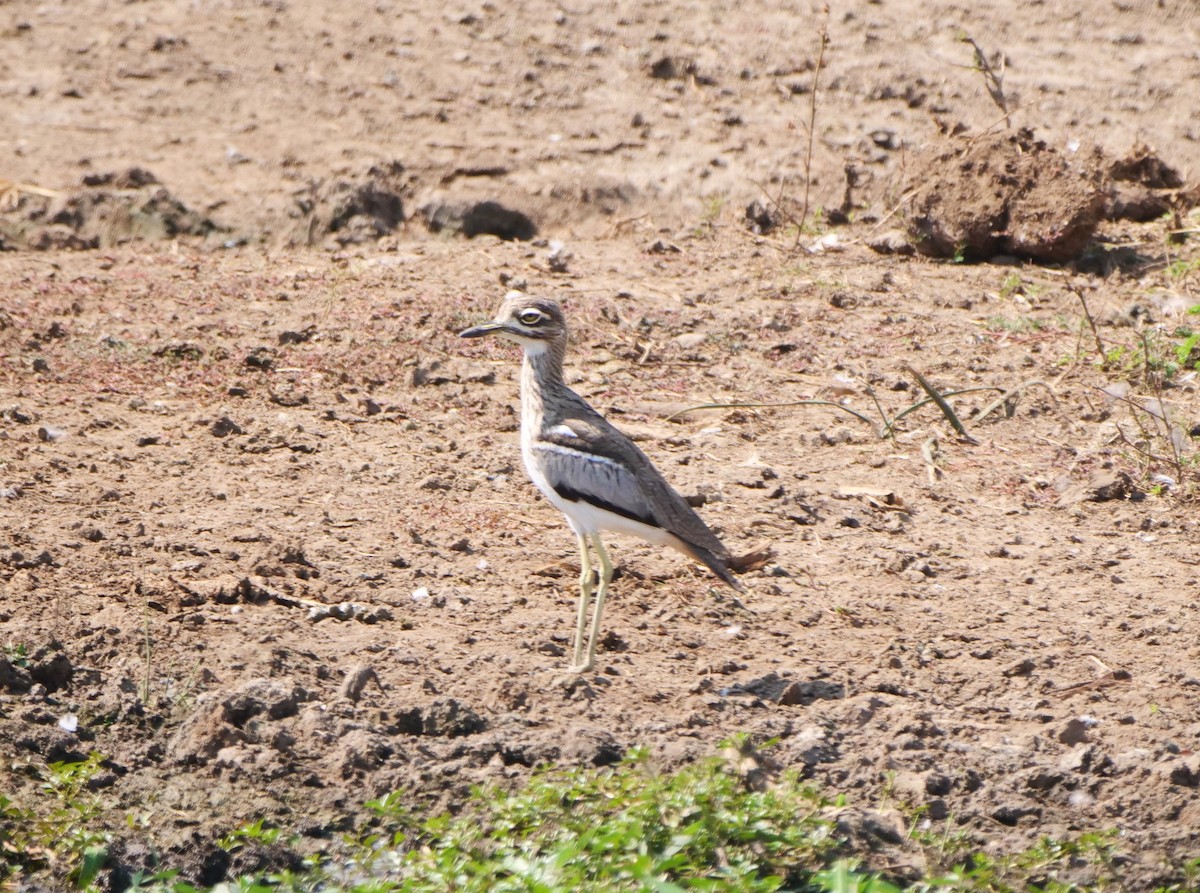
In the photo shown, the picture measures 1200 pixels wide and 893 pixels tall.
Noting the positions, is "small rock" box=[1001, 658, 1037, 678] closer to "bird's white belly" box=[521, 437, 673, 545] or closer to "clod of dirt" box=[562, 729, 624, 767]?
"bird's white belly" box=[521, 437, 673, 545]

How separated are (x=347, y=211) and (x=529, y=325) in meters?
4.15

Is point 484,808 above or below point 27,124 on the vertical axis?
below

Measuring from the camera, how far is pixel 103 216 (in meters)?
9.86

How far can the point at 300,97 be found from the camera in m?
11.4

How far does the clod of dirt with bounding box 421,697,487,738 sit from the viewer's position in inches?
201

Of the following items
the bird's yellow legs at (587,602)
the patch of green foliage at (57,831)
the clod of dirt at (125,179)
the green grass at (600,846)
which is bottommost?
the patch of green foliage at (57,831)

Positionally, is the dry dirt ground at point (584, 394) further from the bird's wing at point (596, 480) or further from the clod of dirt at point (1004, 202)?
the bird's wing at point (596, 480)

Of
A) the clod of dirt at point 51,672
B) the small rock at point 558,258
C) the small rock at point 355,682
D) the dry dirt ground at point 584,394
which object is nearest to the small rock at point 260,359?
the dry dirt ground at point 584,394

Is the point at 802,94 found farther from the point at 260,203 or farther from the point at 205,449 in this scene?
the point at 205,449

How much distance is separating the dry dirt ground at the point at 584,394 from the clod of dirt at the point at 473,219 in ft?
0.21

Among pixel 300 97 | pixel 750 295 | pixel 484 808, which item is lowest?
pixel 484 808

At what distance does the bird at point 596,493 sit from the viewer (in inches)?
220

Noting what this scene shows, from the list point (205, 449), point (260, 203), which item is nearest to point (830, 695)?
point (205, 449)

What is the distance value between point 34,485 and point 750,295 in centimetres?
436
